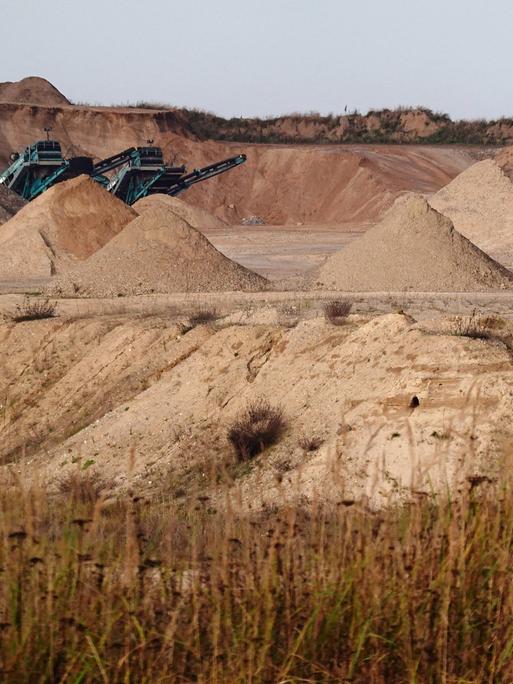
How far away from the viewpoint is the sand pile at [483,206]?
1356 inches

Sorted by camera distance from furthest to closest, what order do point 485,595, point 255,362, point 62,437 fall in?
point 62,437
point 255,362
point 485,595

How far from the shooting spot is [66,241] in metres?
29.0

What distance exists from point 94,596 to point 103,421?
33.2 feet

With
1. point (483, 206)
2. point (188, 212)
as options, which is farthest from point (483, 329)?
point (188, 212)

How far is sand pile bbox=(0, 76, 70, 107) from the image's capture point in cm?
7294

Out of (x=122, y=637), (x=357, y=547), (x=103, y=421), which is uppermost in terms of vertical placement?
(x=103, y=421)

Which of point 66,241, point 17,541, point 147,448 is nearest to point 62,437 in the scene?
point 147,448

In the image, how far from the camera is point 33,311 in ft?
64.9

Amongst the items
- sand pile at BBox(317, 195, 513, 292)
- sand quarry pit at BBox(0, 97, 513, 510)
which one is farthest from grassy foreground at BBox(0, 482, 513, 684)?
sand pile at BBox(317, 195, 513, 292)

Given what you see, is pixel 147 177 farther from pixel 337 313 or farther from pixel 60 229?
pixel 337 313

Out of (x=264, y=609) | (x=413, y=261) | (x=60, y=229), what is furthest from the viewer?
(x=60, y=229)

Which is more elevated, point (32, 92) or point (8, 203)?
point (32, 92)

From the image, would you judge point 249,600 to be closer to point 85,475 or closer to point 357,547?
point 357,547

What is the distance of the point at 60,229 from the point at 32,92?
4716 cm
